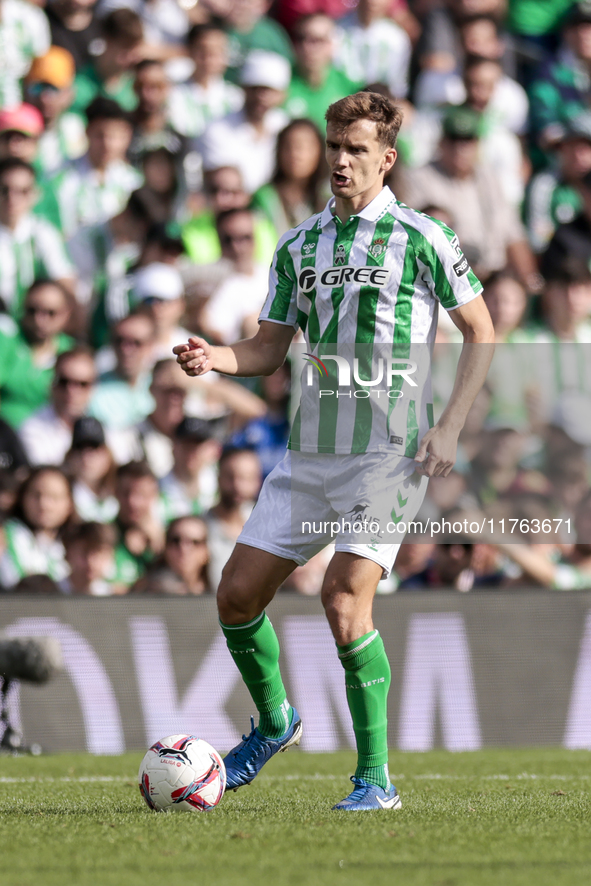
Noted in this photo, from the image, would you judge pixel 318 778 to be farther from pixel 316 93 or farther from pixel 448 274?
pixel 316 93

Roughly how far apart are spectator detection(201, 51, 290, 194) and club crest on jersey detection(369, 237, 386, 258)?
5.74m

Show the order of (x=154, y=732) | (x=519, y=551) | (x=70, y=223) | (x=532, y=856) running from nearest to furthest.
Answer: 1. (x=532, y=856)
2. (x=154, y=732)
3. (x=519, y=551)
4. (x=70, y=223)

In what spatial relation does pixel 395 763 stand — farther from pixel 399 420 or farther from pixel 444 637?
pixel 399 420

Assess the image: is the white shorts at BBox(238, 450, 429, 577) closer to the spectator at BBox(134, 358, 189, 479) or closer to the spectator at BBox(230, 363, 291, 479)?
the spectator at BBox(230, 363, 291, 479)

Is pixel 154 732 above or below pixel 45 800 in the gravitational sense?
below

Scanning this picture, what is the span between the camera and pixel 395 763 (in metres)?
5.96

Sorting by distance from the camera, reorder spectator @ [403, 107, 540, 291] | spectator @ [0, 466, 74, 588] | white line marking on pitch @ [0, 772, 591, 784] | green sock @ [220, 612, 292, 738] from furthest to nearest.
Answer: spectator @ [403, 107, 540, 291]
spectator @ [0, 466, 74, 588]
white line marking on pitch @ [0, 772, 591, 784]
green sock @ [220, 612, 292, 738]

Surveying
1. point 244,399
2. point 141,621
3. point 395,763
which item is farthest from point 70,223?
point 395,763

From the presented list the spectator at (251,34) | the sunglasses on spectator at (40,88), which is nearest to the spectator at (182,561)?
the sunglasses on spectator at (40,88)

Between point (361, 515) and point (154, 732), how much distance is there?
3.05 m

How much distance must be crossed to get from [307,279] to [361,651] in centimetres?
134

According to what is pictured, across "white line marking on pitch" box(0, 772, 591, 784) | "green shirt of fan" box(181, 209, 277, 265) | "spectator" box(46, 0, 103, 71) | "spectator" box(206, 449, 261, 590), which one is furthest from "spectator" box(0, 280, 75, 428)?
"white line marking on pitch" box(0, 772, 591, 784)

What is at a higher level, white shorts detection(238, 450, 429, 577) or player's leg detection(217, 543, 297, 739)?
white shorts detection(238, 450, 429, 577)

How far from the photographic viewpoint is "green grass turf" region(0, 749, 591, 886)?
2.82 m
